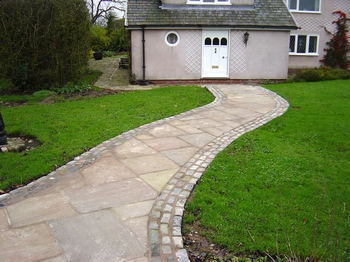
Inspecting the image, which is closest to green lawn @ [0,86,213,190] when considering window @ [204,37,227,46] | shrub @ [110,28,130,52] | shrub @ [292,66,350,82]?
window @ [204,37,227,46]

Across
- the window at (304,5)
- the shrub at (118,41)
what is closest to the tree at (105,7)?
the shrub at (118,41)

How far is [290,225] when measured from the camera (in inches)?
151

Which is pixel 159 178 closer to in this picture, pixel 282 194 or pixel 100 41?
pixel 282 194

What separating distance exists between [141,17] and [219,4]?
4100 millimetres

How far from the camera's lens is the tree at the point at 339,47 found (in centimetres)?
2114

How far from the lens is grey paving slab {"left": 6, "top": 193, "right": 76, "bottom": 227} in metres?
4.01

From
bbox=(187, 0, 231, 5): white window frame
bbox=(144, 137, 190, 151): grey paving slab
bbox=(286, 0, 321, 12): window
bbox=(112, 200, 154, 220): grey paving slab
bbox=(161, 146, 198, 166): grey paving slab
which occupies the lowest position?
bbox=(112, 200, 154, 220): grey paving slab

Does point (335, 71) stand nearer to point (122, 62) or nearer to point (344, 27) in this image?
point (344, 27)

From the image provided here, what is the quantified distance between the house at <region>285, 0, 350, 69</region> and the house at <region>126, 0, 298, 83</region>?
4.21m

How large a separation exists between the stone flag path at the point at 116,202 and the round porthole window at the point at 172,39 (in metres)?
9.32

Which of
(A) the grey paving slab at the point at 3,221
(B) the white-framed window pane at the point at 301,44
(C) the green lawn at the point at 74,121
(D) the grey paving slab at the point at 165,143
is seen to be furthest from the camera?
(B) the white-framed window pane at the point at 301,44

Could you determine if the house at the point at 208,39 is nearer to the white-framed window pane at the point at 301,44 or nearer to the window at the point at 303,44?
the window at the point at 303,44

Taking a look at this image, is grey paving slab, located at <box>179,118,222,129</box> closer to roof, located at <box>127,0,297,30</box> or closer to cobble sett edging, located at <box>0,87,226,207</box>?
cobble sett edging, located at <box>0,87,226,207</box>

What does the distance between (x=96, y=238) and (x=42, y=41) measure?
11156mm
